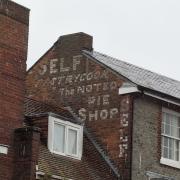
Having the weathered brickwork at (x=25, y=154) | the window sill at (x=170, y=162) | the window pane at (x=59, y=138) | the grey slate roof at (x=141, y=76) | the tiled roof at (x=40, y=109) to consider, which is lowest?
the weathered brickwork at (x=25, y=154)

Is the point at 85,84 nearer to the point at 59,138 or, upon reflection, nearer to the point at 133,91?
the point at 133,91

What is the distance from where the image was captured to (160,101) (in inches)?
1144

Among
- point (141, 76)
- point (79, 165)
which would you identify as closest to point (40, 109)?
point (79, 165)

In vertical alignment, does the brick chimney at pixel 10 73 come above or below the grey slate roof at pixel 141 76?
below

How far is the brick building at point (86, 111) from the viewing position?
74.9 feet

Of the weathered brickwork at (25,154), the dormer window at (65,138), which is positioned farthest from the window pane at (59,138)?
the weathered brickwork at (25,154)

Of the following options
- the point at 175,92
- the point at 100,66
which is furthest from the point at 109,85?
the point at 175,92

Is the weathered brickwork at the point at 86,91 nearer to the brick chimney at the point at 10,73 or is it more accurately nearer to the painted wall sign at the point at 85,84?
the painted wall sign at the point at 85,84

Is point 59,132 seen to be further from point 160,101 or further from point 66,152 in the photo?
point 160,101

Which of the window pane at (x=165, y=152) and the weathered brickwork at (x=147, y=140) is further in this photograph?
the window pane at (x=165, y=152)

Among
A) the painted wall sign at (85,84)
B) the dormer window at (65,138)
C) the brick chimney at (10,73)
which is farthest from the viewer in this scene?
the painted wall sign at (85,84)

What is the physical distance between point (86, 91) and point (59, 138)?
3.83 m

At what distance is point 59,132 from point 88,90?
3668mm

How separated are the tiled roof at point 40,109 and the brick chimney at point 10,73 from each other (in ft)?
17.7
